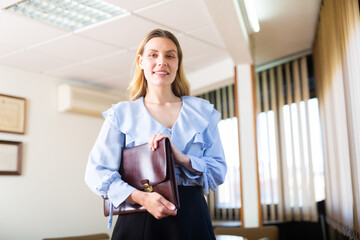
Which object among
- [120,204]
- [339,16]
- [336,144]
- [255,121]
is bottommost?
[120,204]

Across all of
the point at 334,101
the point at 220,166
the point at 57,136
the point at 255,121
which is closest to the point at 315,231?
the point at 255,121

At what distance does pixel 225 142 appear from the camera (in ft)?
23.2

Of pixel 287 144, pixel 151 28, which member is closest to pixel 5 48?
pixel 151 28

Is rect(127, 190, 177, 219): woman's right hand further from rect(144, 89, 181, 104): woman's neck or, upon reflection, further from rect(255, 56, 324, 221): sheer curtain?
rect(255, 56, 324, 221): sheer curtain

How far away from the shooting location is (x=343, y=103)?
11.8 feet

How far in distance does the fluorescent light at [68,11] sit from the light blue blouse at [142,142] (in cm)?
303

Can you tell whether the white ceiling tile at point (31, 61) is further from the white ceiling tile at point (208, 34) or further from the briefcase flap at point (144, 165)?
the briefcase flap at point (144, 165)

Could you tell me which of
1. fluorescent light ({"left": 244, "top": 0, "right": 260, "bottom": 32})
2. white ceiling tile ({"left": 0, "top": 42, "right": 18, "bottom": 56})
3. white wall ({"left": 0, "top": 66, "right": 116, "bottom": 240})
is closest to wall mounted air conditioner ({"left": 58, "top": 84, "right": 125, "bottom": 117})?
white wall ({"left": 0, "top": 66, "right": 116, "bottom": 240})

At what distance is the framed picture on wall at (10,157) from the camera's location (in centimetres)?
523

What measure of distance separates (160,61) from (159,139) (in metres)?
0.26

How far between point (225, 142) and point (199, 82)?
1383mm

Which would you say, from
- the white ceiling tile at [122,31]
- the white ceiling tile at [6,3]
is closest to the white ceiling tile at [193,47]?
the white ceiling tile at [122,31]

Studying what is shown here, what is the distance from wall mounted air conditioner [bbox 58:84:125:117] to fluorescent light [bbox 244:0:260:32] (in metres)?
2.67

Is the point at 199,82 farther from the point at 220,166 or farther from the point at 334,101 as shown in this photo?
the point at 220,166
